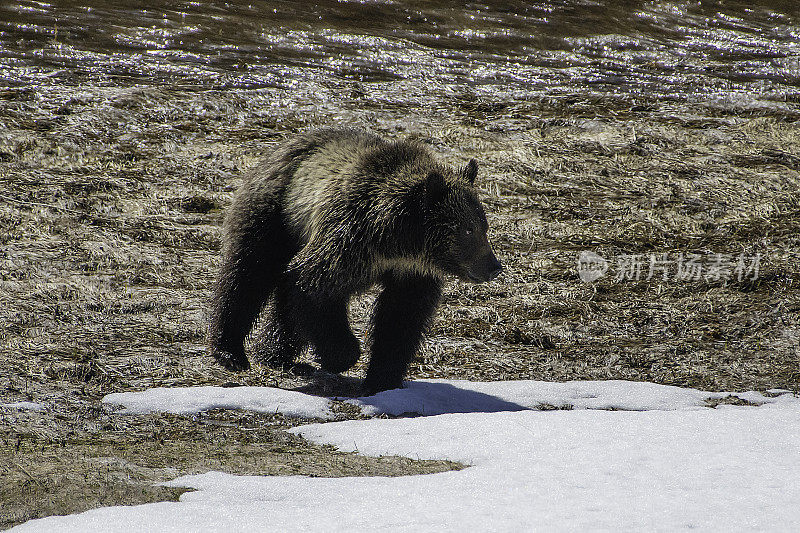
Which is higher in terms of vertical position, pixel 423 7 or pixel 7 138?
pixel 423 7

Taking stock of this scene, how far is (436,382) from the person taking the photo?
6961 mm

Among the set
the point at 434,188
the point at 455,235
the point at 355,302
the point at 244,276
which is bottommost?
the point at 355,302

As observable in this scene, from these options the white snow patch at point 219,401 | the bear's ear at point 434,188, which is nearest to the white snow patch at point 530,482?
the white snow patch at point 219,401

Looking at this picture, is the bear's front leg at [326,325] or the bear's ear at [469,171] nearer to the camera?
the bear's front leg at [326,325]

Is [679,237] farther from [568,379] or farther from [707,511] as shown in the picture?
[707,511]

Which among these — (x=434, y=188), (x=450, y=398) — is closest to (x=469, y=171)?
(x=434, y=188)

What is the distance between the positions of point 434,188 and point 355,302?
2.35 m

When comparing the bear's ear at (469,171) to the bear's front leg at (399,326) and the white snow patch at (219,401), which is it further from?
the white snow patch at (219,401)

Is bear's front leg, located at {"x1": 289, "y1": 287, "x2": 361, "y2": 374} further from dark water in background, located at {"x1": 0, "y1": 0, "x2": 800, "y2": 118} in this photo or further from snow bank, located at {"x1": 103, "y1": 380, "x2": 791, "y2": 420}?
dark water in background, located at {"x1": 0, "y1": 0, "x2": 800, "y2": 118}

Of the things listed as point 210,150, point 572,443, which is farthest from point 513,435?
point 210,150

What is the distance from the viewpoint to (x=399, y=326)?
675cm

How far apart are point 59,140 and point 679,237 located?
743 centimetres

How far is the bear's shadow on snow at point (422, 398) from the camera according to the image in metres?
6.52

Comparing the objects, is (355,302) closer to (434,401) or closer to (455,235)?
(434,401)
